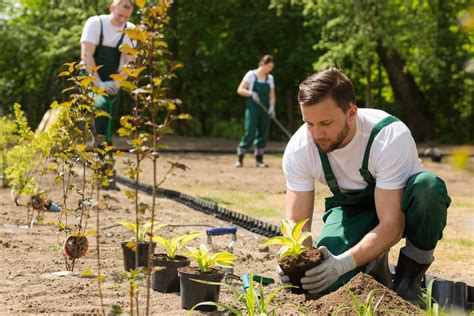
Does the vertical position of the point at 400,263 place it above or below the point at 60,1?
below

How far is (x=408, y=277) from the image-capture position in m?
3.59

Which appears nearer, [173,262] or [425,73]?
[173,262]

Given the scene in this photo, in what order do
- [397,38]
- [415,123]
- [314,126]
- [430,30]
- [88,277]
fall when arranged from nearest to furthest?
[314,126] < [88,277] < [397,38] < [430,30] < [415,123]

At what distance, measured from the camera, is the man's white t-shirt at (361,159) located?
11.0ft

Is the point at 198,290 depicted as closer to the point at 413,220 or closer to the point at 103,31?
the point at 413,220

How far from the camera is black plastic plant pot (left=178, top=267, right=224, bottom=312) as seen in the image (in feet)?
10.2

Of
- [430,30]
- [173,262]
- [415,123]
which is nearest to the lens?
[173,262]

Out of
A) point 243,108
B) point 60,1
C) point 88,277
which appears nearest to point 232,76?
point 243,108

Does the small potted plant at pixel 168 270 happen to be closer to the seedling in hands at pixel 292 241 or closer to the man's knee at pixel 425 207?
the seedling in hands at pixel 292 241

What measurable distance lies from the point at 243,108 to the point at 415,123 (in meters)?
6.53

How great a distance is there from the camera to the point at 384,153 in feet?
10.9

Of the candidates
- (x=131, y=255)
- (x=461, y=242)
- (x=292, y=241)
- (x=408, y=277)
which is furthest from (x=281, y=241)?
(x=461, y=242)

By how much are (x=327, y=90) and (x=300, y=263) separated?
0.77 m

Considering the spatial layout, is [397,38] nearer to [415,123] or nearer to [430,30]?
[430,30]
